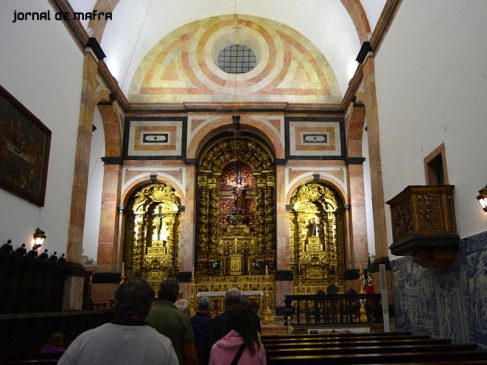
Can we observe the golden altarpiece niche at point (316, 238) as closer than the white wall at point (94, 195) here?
Yes

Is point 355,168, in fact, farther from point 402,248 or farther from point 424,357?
point 424,357

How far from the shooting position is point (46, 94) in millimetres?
10648

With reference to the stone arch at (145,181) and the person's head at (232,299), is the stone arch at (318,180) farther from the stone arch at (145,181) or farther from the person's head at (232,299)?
the person's head at (232,299)

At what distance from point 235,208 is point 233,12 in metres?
7.99

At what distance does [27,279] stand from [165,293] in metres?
6.45

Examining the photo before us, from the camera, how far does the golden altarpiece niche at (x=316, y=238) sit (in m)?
17.4

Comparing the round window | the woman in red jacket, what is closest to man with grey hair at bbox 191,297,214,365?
the woman in red jacket

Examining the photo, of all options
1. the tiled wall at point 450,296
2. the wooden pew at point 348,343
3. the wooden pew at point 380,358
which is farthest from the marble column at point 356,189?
the wooden pew at point 380,358

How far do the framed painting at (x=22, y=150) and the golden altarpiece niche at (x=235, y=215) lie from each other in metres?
7.68

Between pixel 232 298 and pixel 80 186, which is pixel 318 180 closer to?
pixel 80 186

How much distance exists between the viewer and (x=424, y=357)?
4926mm

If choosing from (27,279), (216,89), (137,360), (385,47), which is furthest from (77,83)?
(137,360)

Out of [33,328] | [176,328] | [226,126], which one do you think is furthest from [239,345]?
[226,126]

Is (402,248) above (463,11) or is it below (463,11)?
below
